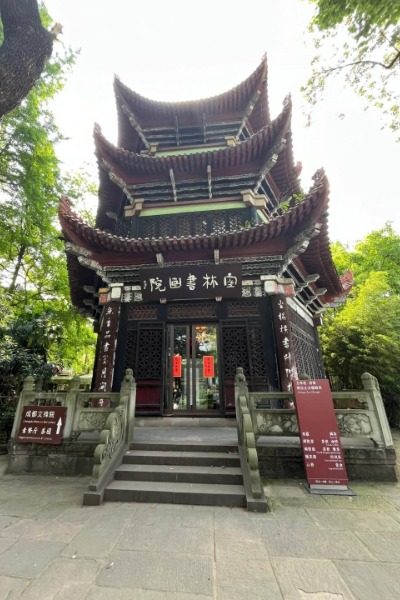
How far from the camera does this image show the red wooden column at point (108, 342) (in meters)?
7.45

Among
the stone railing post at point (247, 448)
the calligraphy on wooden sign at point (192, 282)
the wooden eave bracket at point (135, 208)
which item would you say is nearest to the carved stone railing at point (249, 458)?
the stone railing post at point (247, 448)

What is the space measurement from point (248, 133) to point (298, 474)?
11176 millimetres

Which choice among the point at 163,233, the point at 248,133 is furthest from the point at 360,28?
the point at 163,233

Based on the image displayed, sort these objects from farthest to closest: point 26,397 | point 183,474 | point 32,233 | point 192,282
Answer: point 32,233 < point 192,282 < point 26,397 < point 183,474

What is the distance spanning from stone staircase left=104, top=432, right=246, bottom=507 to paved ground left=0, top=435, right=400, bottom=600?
0.66 ft

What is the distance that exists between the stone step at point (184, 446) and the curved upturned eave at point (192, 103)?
10765 mm

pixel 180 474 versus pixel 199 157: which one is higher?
pixel 199 157

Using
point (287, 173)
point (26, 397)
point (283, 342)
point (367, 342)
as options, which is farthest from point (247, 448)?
point (287, 173)

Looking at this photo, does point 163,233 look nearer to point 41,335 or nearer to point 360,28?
point 41,335

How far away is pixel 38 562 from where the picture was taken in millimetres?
2553

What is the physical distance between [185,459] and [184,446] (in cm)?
35

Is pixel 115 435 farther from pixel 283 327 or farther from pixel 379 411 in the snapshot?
pixel 283 327

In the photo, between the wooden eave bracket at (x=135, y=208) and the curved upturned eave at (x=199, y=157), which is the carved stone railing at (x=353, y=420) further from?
the curved upturned eave at (x=199, y=157)

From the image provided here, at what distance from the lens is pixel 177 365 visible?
7.71m
